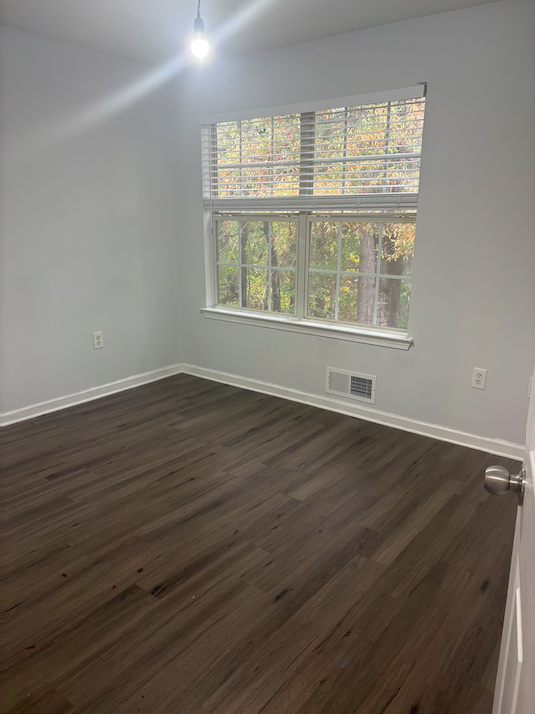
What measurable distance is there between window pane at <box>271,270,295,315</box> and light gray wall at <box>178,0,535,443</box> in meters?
0.47

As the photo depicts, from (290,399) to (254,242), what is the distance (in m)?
1.27

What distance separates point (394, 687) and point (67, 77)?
387 cm

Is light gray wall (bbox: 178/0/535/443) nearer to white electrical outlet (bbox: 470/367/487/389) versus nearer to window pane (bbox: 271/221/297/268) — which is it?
white electrical outlet (bbox: 470/367/487/389)

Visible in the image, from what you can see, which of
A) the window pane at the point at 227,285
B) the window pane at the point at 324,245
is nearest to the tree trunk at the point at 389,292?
the window pane at the point at 324,245

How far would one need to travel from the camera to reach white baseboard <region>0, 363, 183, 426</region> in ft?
11.6

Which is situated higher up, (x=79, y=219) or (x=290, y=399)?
(x=79, y=219)

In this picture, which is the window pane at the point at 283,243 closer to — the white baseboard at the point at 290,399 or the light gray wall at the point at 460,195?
the light gray wall at the point at 460,195

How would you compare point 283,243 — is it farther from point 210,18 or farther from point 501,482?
point 501,482

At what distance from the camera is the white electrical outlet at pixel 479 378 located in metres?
3.05

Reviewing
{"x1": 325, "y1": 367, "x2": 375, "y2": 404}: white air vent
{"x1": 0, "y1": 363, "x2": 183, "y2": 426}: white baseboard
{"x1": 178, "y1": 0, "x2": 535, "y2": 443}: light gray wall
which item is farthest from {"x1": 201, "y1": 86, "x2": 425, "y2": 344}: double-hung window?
{"x1": 0, "y1": 363, "x2": 183, "y2": 426}: white baseboard

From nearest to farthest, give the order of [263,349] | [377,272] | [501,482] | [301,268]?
[501,482] → [377,272] → [301,268] → [263,349]

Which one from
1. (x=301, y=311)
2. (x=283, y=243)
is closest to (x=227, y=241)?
(x=283, y=243)

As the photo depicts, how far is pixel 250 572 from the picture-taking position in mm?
2055

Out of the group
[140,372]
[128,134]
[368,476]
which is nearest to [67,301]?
[140,372]
